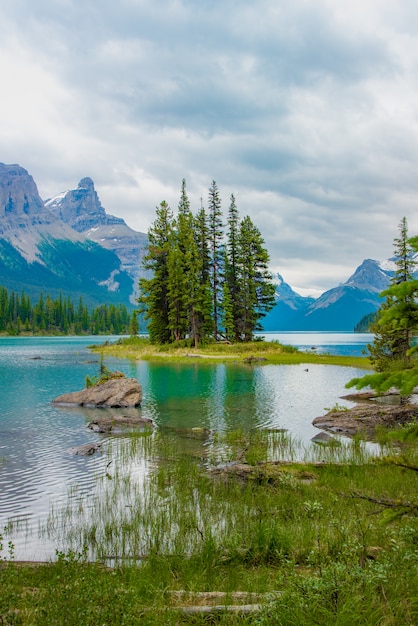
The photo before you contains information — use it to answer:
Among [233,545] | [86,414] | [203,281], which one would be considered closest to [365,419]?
[86,414]

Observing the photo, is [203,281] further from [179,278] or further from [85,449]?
[85,449]

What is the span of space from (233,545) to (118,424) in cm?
1341

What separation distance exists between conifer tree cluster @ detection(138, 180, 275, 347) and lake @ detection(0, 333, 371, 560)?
69.9ft

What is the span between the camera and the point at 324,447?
1588cm

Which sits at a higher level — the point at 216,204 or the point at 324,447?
the point at 216,204

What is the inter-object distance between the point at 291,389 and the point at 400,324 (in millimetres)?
26954

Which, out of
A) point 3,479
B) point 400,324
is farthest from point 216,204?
point 400,324

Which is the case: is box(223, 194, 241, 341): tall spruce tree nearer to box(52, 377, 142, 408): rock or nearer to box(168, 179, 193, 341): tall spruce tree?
box(168, 179, 193, 341): tall spruce tree

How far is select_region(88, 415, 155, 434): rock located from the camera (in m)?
19.0

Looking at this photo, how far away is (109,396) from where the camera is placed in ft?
86.2

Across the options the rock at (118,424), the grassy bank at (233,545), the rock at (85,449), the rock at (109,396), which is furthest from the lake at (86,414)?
the rock at (109,396)

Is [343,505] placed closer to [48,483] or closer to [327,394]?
[48,483]

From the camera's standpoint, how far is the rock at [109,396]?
25766mm

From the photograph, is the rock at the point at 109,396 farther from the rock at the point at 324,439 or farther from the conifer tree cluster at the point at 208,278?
the conifer tree cluster at the point at 208,278
